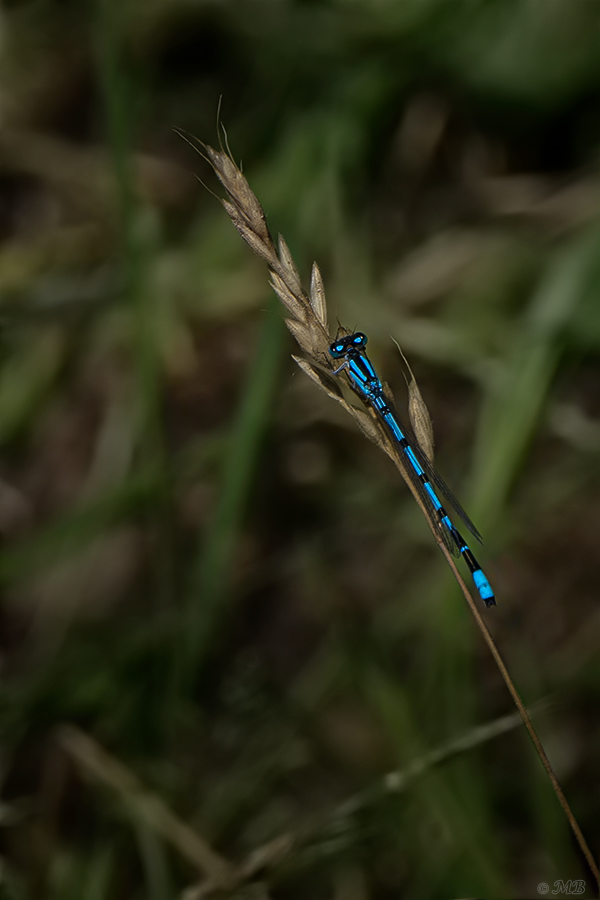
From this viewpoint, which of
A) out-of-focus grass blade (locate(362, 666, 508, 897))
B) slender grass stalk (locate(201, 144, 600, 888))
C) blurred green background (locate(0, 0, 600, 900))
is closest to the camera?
slender grass stalk (locate(201, 144, 600, 888))

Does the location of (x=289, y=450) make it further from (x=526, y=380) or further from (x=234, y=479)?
(x=526, y=380)

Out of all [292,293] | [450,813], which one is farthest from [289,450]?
[292,293]

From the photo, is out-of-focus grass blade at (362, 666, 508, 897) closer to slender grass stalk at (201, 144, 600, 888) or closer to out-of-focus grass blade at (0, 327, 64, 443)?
slender grass stalk at (201, 144, 600, 888)

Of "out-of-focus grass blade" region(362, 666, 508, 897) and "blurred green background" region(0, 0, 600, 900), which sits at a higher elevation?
"blurred green background" region(0, 0, 600, 900)

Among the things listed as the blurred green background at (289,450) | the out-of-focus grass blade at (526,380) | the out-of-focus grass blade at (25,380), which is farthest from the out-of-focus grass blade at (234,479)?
the out-of-focus grass blade at (25,380)

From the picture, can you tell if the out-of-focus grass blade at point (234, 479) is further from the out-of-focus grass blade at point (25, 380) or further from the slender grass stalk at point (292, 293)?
the out-of-focus grass blade at point (25, 380)

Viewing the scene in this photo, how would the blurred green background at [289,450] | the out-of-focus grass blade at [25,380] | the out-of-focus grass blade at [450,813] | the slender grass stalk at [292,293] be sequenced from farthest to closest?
the out-of-focus grass blade at [25,380]
the blurred green background at [289,450]
the out-of-focus grass blade at [450,813]
the slender grass stalk at [292,293]

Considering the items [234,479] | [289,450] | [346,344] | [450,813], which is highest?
[289,450]

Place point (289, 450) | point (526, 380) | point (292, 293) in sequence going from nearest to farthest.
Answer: point (292, 293) → point (526, 380) → point (289, 450)

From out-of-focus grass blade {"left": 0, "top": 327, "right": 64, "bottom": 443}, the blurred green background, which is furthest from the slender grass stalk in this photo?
out-of-focus grass blade {"left": 0, "top": 327, "right": 64, "bottom": 443}
